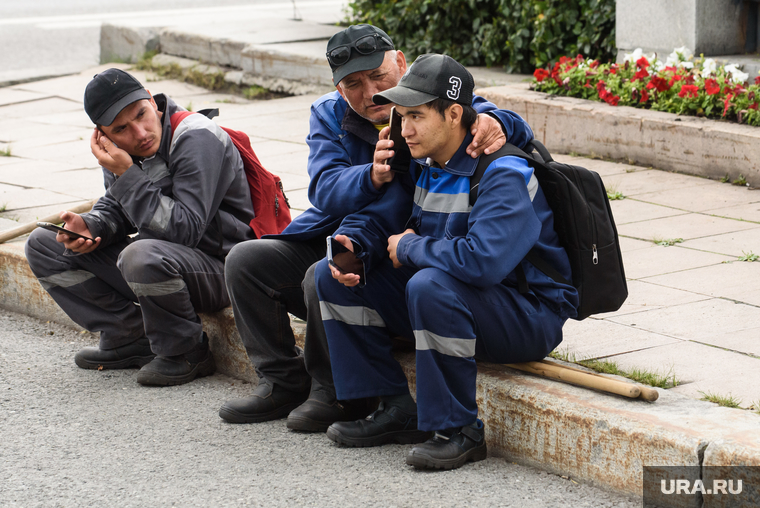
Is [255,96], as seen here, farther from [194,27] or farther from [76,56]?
[76,56]

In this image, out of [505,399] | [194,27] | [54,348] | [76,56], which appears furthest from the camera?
[76,56]

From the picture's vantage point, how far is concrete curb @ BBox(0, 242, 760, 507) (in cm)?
269

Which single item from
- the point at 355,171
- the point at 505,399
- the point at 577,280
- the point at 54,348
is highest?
the point at 355,171

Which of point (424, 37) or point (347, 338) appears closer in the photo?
point (347, 338)

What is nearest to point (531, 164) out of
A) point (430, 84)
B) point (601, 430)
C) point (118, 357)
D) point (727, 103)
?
point (430, 84)

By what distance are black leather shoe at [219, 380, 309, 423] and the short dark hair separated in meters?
1.25

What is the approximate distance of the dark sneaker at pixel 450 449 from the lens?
3.07 m

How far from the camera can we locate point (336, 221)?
3.72 meters

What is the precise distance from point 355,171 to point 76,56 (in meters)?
11.4

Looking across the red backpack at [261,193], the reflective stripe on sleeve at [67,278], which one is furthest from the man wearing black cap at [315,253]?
the reflective stripe on sleeve at [67,278]

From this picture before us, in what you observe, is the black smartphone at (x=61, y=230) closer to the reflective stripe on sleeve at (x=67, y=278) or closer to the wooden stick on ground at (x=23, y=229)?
the reflective stripe on sleeve at (x=67, y=278)

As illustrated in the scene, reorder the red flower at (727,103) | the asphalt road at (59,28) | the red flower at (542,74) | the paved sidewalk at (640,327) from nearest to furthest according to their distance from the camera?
the paved sidewalk at (640,327)
the red flower at (727,103)
the red flower at (542,74)
the asphalt road at (59,28)

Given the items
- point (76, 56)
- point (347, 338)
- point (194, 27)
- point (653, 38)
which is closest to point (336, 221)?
point (347, 338)

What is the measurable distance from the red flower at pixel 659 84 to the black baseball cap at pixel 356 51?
11.7ft
